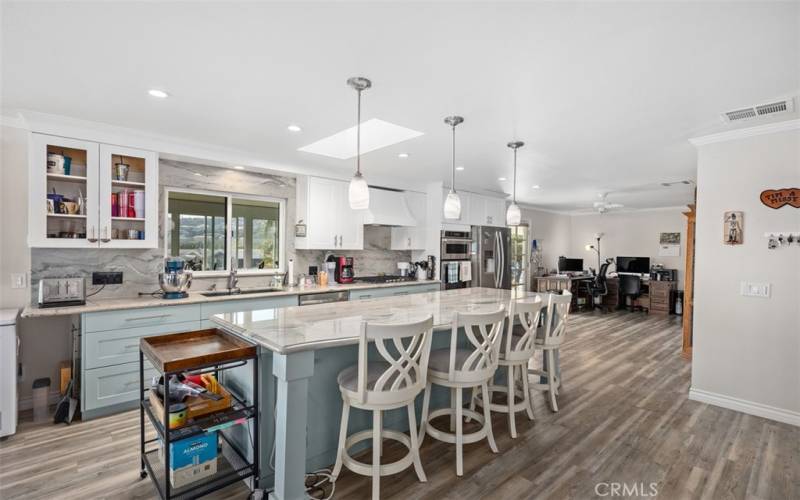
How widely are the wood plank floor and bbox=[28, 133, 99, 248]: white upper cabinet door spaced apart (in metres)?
1.46

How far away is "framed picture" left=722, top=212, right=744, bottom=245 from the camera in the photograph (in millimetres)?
3236

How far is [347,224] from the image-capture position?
16.4 ft

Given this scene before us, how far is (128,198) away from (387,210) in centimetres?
298

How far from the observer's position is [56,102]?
2.71 m

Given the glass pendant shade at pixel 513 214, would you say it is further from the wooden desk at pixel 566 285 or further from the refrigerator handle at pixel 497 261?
the wooden desk at pixel 566 285

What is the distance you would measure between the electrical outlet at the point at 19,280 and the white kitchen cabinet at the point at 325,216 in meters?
2.46

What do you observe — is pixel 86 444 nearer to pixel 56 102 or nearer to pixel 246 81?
pixel 56 102

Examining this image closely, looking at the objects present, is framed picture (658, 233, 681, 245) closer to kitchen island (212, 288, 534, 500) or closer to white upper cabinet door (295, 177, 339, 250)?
kitchen island (212, 288, 534, 500)

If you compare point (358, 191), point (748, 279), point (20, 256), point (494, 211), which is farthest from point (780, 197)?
point (20, 256)

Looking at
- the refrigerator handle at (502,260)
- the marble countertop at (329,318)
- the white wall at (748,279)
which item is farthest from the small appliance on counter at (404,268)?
the white wall at (748,279)

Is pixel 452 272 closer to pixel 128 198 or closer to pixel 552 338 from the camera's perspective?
pixel 552 338

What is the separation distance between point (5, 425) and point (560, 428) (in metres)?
3.95

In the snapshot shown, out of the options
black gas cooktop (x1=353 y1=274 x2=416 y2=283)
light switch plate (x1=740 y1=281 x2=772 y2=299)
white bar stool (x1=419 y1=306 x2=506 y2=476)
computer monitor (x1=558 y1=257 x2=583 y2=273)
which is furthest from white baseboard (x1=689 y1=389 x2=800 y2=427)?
computer monitor (x1=558 y1=257 x2=583 y2=273)

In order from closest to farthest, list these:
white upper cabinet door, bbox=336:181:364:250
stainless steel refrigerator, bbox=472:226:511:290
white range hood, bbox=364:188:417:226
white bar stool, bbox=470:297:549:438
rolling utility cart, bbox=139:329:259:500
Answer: rolling utility cart, bbox=139:329:259:500 < white bar stool, bbox=470:297:549:438 < white upper cabinet door, bbox=336:181:364:250 < white range hood, bbox=364:188:417:226 < stainless steel refrigerator, bbox=472:226:511:290
